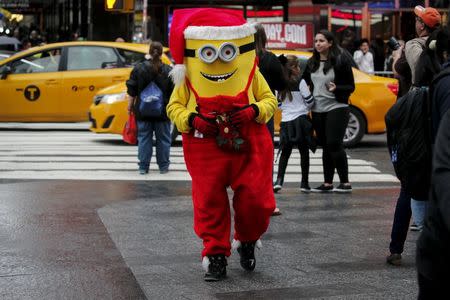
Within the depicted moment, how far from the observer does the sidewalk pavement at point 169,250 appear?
21.8 ft

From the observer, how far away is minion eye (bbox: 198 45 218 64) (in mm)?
7020

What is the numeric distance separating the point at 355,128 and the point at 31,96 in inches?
224

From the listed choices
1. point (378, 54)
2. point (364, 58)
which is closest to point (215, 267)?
point (364, 58)

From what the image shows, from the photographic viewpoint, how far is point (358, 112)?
16734 mm

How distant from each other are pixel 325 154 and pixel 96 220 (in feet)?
9.56

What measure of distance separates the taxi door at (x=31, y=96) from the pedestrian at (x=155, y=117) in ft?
20.0

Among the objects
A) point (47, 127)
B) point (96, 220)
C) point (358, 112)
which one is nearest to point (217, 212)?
point (96, 220)

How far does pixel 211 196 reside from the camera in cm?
696

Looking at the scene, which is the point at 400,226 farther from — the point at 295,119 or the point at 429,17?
the point at 295,119

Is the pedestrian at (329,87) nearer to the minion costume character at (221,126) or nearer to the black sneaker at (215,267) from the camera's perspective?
the minion costume character at (221,126)

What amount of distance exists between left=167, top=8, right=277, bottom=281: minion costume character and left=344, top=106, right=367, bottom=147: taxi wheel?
9.60 metres

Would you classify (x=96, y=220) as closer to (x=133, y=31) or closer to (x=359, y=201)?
(x=359, y=201)

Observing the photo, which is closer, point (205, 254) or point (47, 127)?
point (205, 254)

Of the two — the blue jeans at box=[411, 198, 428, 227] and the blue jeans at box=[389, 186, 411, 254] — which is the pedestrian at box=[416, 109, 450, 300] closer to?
the blue jeans at box=[389, 186, 411, 254]
